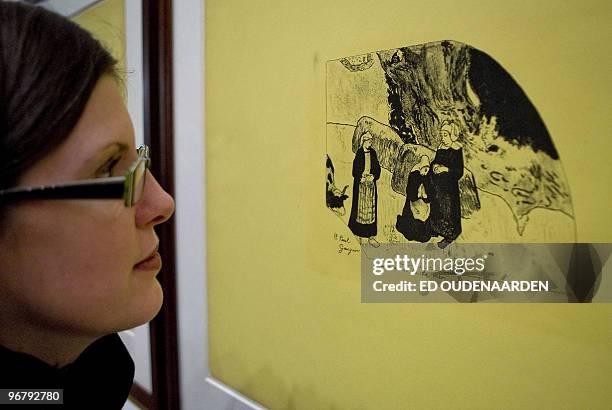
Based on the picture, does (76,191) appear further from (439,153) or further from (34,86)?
(439,153)

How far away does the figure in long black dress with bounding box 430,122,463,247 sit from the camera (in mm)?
632

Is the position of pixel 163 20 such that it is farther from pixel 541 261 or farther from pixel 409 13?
pixel 541 261

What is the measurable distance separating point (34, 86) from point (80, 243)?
0.19 m

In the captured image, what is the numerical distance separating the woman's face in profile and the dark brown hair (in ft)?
0.05

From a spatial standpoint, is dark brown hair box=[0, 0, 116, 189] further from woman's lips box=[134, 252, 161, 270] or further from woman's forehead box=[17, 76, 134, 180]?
woman's lips box=[134, 252, 161, 270]

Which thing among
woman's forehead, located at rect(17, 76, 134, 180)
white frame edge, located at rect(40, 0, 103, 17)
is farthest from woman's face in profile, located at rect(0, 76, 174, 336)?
white frame edge, located at rect(40, 0, 103, 17)

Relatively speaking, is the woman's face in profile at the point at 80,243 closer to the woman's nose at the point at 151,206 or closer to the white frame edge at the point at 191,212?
the woman's nose at the point at 151,206

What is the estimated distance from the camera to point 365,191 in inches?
28.7

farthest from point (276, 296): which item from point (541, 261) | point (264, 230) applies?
point (541, 261)

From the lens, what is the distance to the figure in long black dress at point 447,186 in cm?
63

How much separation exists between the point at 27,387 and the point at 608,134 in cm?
81

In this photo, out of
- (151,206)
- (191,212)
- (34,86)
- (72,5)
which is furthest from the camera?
(72,5)

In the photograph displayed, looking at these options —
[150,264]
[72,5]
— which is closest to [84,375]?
[150,264]

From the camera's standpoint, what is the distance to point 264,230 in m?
0.91
